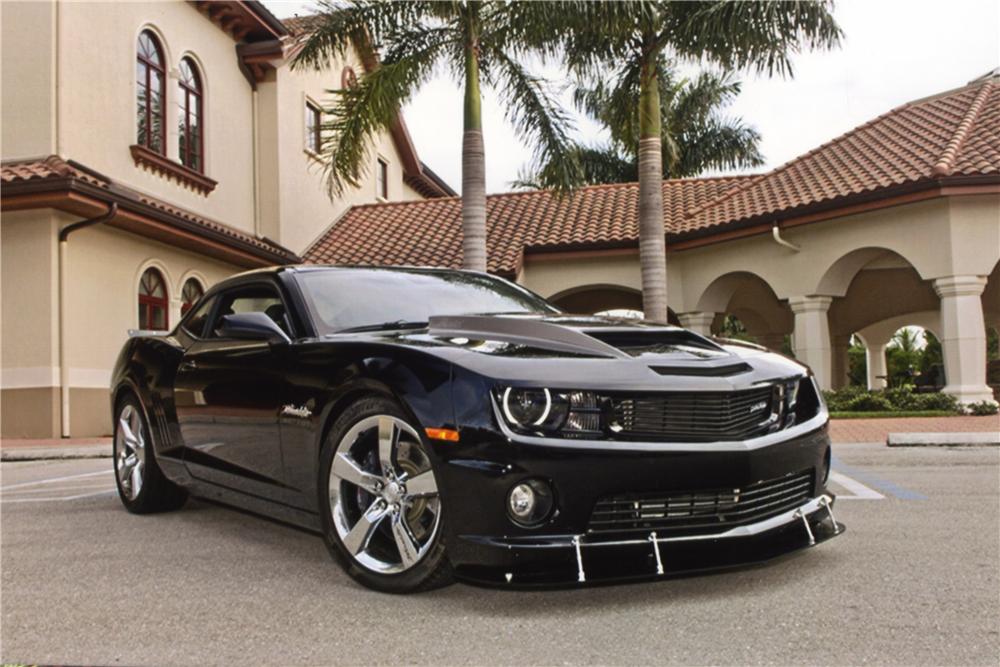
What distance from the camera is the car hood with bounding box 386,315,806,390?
10.3ft

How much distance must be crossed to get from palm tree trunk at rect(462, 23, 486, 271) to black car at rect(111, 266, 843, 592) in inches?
408

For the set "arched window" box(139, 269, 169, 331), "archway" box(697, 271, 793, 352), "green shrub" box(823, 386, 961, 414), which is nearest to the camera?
"green shrub" box(823, 386, 961, 414)

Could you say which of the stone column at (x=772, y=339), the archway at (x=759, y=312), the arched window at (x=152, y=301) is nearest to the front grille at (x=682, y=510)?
the arched window at (x=152, y=301)

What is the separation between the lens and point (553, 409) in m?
3.07

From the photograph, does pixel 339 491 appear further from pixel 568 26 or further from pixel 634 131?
pixel 634 131

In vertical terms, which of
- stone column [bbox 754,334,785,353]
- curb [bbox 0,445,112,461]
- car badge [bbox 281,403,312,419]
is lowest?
curb [bbox 0,445,112,461]

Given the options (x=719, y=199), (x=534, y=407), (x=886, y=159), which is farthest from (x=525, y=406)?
(x=719, y=199)

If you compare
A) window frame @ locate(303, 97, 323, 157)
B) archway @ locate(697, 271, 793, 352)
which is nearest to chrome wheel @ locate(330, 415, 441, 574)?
archway @ locate(697, 271, 793, 352)

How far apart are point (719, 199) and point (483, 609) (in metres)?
18.1

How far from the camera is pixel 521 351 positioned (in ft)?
10.9

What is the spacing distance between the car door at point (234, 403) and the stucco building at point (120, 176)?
9078mm

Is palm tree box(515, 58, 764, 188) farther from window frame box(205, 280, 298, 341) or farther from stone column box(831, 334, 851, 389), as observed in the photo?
window frame box(205, 280, 298, 341)

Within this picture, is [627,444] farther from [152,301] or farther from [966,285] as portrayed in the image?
[152,301]

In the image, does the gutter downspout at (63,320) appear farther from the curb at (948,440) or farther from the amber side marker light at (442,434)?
the amber side marker light at (442,434)
